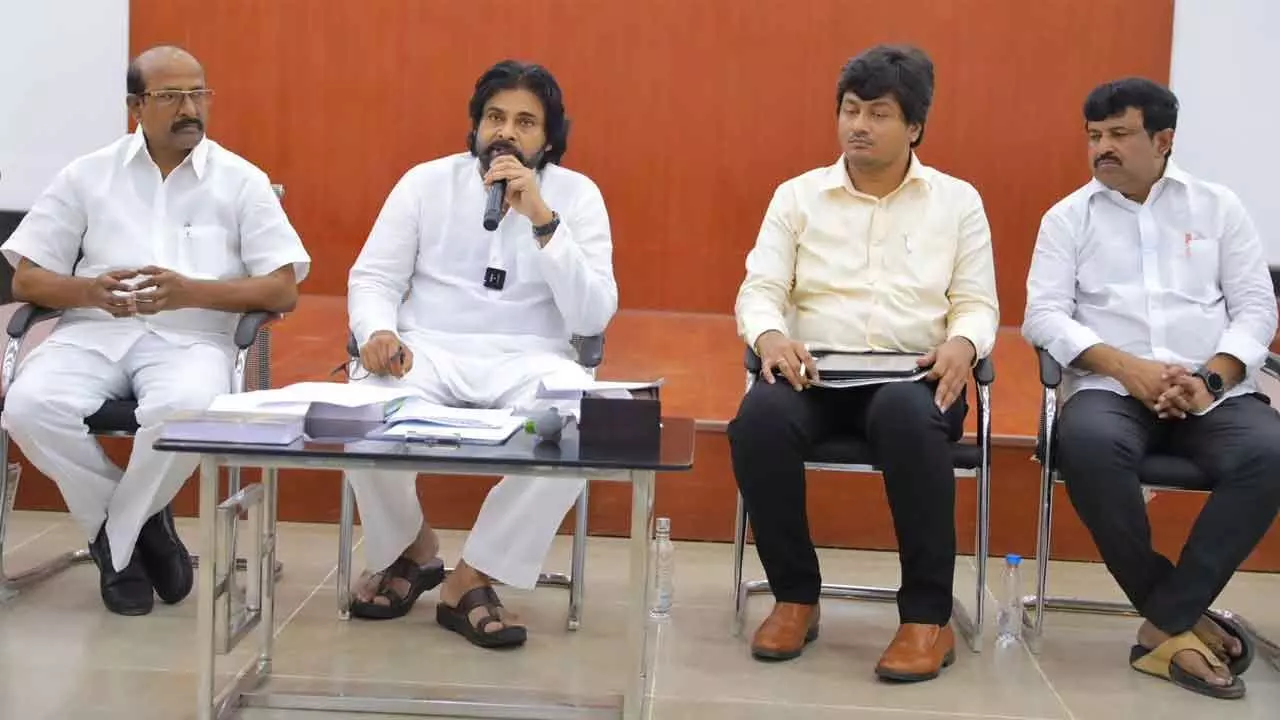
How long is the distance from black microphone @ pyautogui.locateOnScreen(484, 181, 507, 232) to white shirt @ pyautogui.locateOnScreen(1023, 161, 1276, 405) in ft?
3.94

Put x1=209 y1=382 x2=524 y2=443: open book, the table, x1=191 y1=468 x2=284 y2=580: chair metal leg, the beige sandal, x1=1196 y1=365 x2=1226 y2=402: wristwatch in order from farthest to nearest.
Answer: x1=191 y1=468 x2=284 y2=580: chair metal leg, x1=1196 y1=365 x2=1226 y2=402: wristwatch, the beige sandal, x1=209 y1=382 x2=524 y2=443: open book, the table

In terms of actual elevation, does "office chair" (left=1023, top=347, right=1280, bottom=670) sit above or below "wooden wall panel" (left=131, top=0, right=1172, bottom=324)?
below

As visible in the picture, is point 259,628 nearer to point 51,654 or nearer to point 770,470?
point 51,654

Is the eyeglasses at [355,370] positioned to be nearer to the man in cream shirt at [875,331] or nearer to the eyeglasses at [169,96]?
the eyeglasses at [169,96]

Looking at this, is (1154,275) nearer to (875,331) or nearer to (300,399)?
(875,331)

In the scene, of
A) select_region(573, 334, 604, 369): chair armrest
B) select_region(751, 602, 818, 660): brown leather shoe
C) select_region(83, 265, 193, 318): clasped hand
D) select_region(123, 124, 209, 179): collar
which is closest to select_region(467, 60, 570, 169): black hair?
select_region(573, 334, 604, 369): chair armrest

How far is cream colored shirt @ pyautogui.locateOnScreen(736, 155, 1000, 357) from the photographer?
3330 mm

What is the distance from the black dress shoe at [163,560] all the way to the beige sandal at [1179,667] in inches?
82.1

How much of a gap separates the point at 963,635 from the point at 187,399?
1787 millimetres

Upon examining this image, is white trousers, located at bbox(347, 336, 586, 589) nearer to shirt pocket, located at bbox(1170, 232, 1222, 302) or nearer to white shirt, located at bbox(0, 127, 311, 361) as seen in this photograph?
white shirt, located at bbox(0, 127, 311, 361)

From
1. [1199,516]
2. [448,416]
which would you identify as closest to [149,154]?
[448,416]

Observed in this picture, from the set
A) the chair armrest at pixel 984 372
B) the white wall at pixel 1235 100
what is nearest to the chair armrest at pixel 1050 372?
the chair armrest at pixel 984 372

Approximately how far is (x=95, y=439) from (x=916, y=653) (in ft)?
5.96

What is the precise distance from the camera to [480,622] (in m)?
3.14
